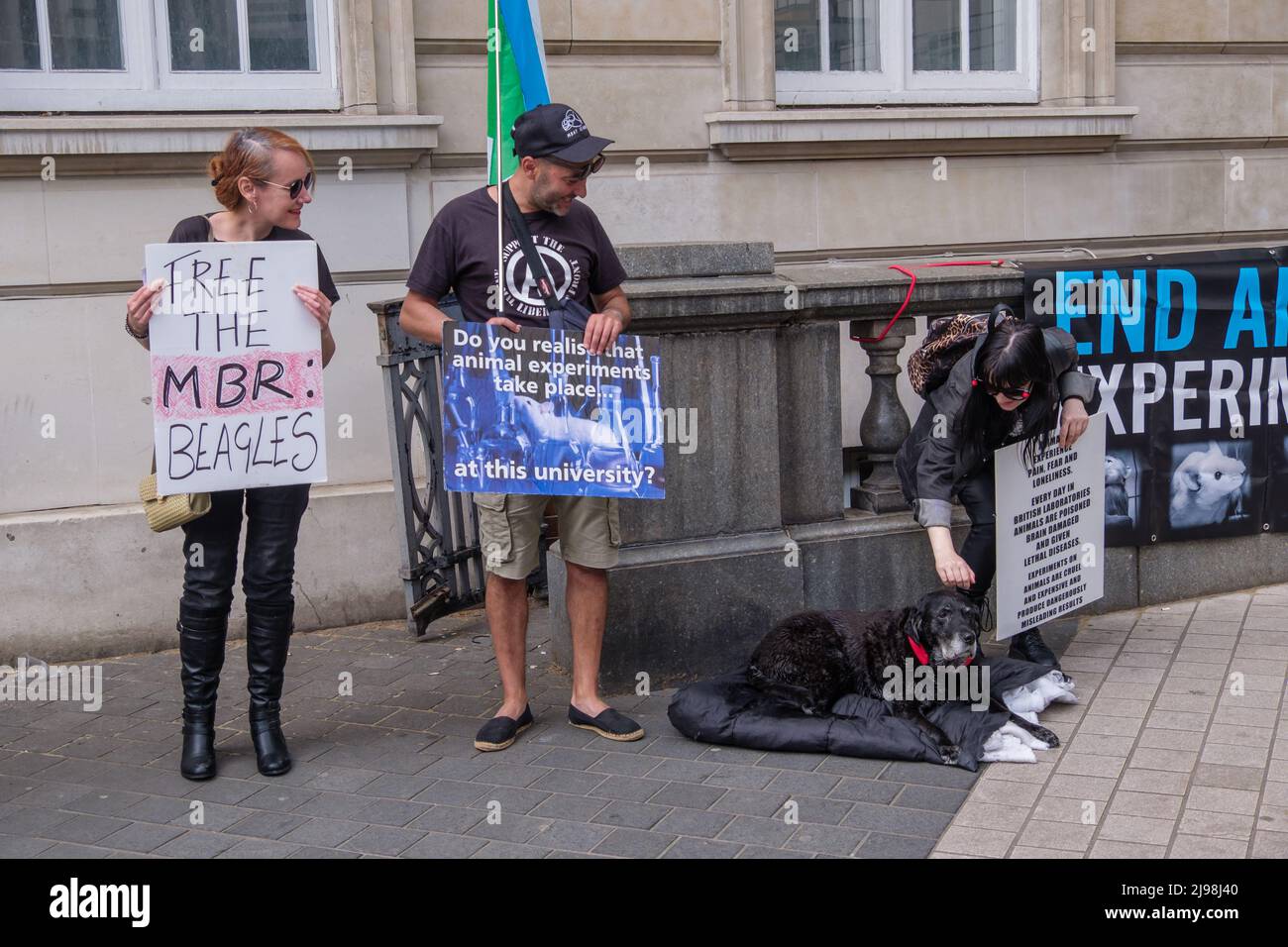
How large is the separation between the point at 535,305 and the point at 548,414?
379 mm

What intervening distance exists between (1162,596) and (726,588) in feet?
7.50

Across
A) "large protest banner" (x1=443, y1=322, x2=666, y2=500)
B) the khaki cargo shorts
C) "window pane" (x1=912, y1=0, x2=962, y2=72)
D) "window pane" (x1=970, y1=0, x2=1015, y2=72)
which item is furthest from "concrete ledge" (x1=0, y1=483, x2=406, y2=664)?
"window pane" (x1=970, y1=0, x2=1015, y2=72)

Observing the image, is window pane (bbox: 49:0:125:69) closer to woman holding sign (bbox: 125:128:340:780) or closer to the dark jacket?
woman holding sign (bbox: 125:128:340:780)

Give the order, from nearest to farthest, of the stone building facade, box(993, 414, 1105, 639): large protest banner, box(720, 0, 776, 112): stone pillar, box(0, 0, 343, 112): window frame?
box(993, 414, 1105, 639): large protest banner → the stone building facade → box(0, 0, 343, 112): window frame → box(720, 0, 776, 112): stone pillar

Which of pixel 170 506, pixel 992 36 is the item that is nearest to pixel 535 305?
pixel 170 506

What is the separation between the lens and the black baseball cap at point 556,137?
191 inches

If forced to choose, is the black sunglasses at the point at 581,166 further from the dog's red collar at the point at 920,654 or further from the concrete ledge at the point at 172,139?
the concrete ledge at the point at 172,139

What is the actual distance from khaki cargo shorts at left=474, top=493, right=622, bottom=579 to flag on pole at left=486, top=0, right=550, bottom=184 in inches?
48.5

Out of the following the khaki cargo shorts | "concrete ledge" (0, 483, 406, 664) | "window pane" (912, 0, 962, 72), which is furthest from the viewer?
"window pane" (912, 0, 962, 72)


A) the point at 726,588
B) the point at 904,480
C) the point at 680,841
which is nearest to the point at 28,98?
the point at 726,588

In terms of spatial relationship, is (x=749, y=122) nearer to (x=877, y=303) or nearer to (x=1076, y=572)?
(x=877, y=303)

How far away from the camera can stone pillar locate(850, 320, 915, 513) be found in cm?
636

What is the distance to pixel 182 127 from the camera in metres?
6.84

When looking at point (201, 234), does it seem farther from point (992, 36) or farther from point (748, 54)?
point (992, 36)
